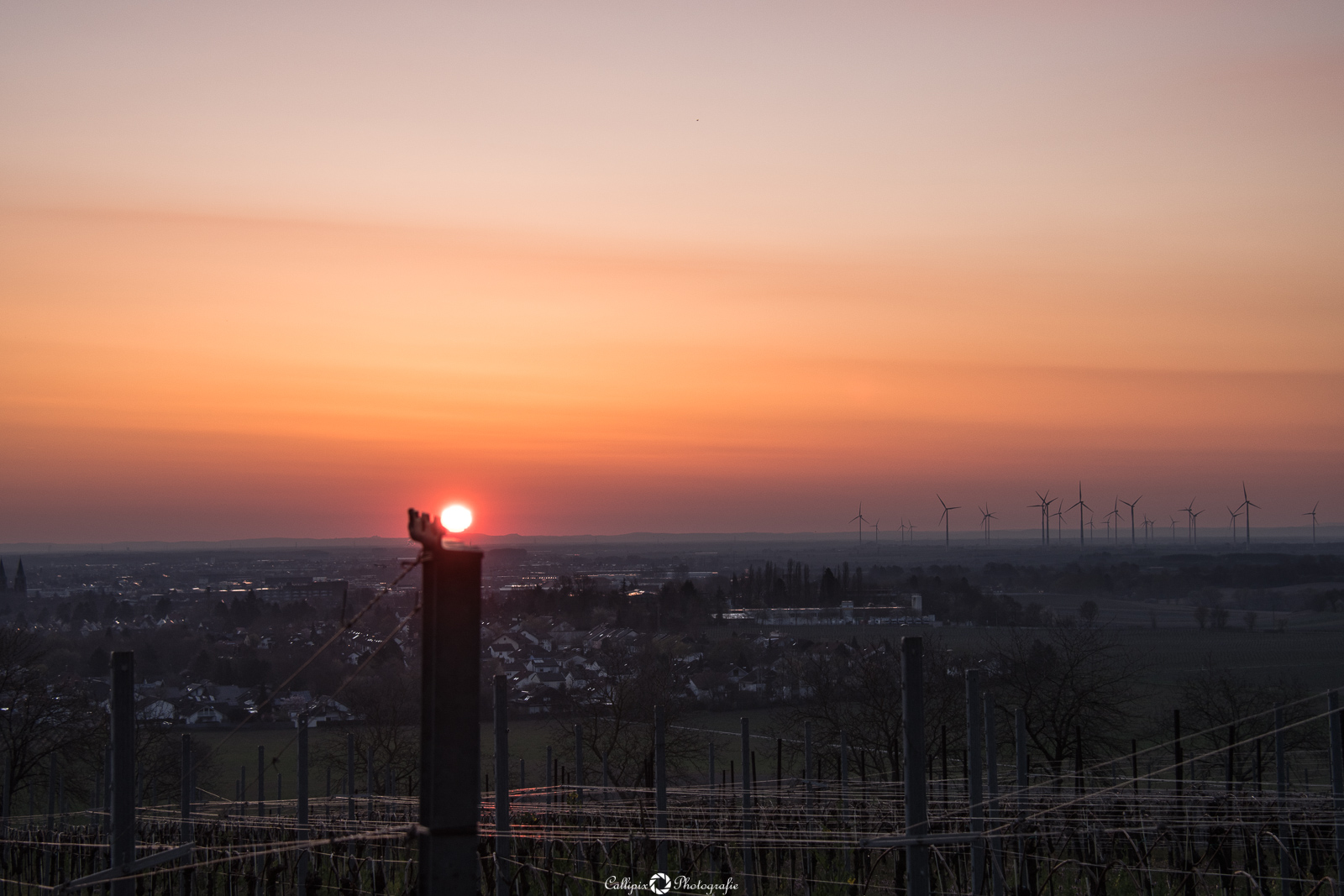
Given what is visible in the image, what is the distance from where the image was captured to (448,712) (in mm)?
3520

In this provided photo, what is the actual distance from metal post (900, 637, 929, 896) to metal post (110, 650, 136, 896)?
14.2 ft

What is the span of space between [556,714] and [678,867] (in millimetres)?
33479

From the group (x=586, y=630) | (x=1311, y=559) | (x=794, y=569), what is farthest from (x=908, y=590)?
(x=1311, y=559)

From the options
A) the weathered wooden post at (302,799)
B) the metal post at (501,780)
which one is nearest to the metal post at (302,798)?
the weathered wooden post at (302,799)

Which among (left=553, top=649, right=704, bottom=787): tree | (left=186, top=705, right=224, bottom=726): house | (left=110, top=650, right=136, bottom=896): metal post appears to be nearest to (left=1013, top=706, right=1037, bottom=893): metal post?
(left=110, top=650, right=136, bottom=896): metal post

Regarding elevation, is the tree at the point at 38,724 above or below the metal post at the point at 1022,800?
below

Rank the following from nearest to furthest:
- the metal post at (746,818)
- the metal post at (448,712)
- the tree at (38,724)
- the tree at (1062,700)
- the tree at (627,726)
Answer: the metal post at (448,712)
the metal post at (746,818)
the tree at (1062,700)
the tree at (38,724)
the tree at (627,726)

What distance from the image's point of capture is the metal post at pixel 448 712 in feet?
11.4

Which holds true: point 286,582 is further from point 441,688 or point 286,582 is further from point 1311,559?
point 441,688

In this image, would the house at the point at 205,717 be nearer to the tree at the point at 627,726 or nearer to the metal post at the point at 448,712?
the tree at the point at 627,726

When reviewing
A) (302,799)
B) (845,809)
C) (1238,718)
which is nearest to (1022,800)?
(845,809)

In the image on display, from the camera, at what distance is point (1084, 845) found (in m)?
16.1

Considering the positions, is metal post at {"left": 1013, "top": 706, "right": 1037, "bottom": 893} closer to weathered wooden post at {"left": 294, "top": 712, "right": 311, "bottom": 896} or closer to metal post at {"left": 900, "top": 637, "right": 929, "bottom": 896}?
metal post at {"left": 900, "top": 637, "right": 929, "bottom": 896}

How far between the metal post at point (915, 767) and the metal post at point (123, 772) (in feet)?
14.2
